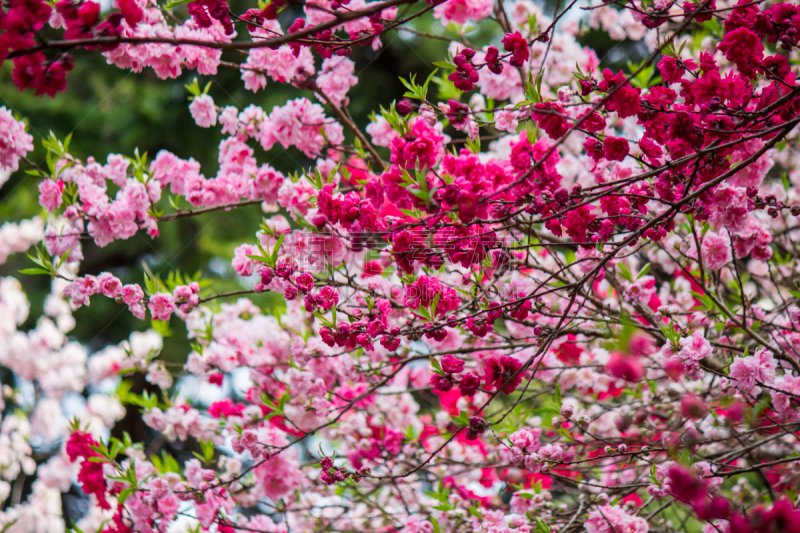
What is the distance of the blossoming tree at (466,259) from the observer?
4.34 ft

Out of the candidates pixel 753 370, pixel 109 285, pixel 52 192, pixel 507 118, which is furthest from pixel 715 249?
pixel 52 192

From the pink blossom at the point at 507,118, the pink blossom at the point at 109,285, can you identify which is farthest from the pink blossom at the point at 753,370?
the pink blossom at the point at 109,285

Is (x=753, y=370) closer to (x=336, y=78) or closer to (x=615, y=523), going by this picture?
(x=615, y=523)

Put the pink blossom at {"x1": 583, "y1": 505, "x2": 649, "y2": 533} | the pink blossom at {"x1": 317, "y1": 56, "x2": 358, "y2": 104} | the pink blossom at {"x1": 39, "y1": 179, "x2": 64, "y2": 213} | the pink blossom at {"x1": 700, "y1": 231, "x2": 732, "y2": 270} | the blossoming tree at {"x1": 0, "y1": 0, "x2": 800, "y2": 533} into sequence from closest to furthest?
the blossoming tree at {"x1": 0, "y1": 0, "x2": 800, "y2": 533} < the pink blossom at {"x1": 583, "y1": 505, "x2": 649, "y2": 533} < the pink blossom at {"x1": 700, "y1": 231, "x2": 732, "y2": 270} < the pink blossom at {"x1": 39, "y1": 179, "x2": 64, "y2": 213} < the pink blossom at {"x1": 317, "y1": 56, "x2": 358, "y2": 104}

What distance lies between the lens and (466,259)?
1.51 m

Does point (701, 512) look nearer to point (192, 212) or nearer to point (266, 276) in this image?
point (266, 276)

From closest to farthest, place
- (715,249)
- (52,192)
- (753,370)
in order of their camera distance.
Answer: (753,370) < (715,249) < (52,192)

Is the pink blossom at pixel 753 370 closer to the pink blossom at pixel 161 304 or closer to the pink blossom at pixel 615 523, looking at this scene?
the pink blossom at pixel 615 523

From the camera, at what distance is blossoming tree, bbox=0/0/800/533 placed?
1.32 metres

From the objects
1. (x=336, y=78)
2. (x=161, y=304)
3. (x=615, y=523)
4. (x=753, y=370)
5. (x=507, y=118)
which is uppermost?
(x=336, y=78)

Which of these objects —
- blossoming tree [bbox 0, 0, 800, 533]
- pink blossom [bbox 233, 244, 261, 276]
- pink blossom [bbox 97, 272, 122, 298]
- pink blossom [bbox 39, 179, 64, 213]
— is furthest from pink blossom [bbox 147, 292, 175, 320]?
pink blossom [bbox 39, 179, 64, 213]

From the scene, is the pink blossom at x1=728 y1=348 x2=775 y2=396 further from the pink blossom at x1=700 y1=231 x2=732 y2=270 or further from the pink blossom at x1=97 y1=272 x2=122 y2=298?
the pink blossom at x1=97 y1=272 x2=122 y2=298

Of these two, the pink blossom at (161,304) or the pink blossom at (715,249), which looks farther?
the pink blossom at (161,304)

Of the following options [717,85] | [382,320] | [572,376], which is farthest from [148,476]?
[717,85]
